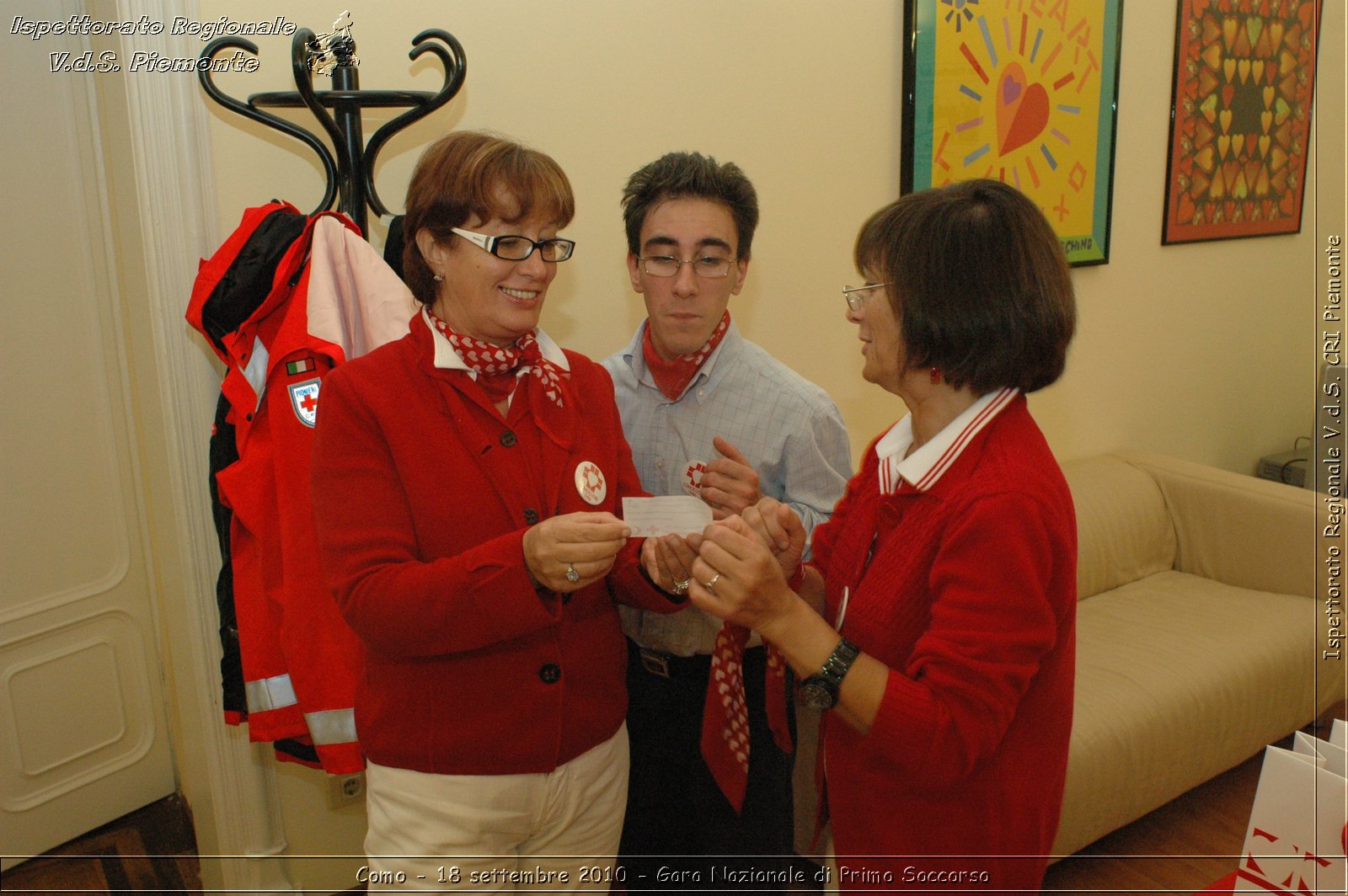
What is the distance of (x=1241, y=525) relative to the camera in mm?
3682

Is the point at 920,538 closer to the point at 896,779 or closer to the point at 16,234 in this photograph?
the point at 896,779

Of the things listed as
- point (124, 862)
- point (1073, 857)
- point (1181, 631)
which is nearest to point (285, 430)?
point (124, 862)

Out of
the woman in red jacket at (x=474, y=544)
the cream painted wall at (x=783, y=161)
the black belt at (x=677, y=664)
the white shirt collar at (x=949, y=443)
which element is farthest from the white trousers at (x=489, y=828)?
the cream painted wall at (x=783, y=161)

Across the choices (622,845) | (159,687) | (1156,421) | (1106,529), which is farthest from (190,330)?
(1156,421)

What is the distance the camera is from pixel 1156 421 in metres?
4.38

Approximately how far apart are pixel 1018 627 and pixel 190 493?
1.90 metres

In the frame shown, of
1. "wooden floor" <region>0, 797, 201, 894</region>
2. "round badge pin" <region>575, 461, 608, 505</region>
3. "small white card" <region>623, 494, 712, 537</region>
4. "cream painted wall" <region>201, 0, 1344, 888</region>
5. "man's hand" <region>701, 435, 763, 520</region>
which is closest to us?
"small white card" <region>623, 494, 712, 537</region>

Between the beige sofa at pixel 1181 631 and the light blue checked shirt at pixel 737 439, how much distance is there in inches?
50.2

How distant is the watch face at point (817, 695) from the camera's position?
1197 mm

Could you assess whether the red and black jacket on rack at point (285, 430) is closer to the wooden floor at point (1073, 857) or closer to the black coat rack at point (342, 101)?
the black coat rack at point (342, 101)

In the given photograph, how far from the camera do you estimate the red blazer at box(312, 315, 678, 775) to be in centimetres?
134

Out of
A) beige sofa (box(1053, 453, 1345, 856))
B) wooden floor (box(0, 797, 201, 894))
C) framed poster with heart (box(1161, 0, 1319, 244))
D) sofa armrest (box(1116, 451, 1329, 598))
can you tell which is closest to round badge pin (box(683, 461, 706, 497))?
beige sofa (box(1053, 453, 1345, 856))

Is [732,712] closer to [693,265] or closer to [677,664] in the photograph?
[677,664]

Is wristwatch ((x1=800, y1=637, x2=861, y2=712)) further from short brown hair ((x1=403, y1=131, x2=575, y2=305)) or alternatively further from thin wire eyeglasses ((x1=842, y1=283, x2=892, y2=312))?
short brown hair ((x1=403, y1=131, x2=575, y2=305))
